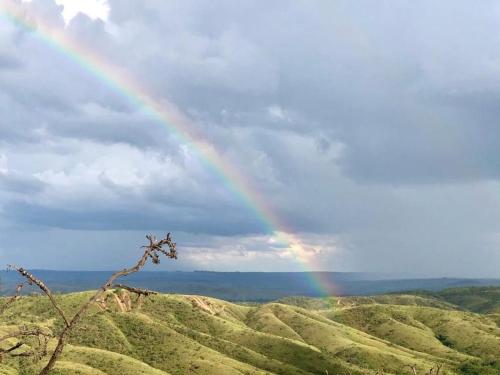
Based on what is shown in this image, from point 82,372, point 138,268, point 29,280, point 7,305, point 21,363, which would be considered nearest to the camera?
point 29,280

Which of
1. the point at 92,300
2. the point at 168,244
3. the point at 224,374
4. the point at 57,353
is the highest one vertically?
the point at 168,244

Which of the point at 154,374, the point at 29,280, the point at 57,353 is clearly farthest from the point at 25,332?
the point at 154,374

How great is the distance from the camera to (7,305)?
45.2ft

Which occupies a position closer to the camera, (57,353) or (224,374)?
(57,353)

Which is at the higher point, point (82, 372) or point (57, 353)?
point (57, 353)

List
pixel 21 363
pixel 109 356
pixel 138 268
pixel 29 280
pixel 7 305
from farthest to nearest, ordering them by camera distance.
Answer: pixel 109 356 → pixel 21 363 → pixel 7 305 → pixel 138 268 → pixel 29 280

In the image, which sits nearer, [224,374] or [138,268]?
[138,268]

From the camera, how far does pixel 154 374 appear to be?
18575cm

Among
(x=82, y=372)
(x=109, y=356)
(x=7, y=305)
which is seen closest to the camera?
(x=7, y=305)

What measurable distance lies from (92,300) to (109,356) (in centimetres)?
20331

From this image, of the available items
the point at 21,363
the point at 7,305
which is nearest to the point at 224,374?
the point at 21,363

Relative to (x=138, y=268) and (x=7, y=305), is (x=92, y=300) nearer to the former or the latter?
(x=138, y=268)

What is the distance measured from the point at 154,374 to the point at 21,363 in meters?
45.4

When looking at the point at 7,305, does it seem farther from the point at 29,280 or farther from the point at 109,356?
the point at 109,356
